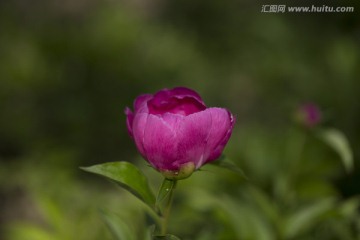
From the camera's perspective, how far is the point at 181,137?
2.47 ft

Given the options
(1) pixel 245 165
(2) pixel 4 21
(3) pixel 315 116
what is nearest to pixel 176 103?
(3) pixel 315 116

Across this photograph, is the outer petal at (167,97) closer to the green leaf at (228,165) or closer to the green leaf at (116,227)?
the green leaf at (228,165)

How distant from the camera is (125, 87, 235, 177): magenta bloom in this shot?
754 millimetres

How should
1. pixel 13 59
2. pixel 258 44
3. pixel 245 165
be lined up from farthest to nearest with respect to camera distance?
pixel 258 44 < pixel 13 59 < pixel 245 165

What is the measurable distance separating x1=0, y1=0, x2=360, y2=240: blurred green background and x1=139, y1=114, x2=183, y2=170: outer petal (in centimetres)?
41

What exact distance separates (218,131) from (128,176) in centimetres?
13

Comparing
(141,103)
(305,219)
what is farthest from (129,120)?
(305,219)

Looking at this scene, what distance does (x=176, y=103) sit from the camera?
84cm

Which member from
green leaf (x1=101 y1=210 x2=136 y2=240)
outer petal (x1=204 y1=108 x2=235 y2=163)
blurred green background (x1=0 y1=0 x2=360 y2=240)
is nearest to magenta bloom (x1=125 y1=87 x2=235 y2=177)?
outer petal (x1=204 y1=108 x2=235 y2=163)

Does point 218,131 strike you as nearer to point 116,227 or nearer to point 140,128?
point 140,128

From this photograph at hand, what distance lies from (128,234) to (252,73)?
2198 millimetres

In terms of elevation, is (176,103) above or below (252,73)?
above

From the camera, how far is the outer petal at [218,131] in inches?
30.0

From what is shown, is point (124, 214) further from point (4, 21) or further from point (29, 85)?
point (4, 21)
